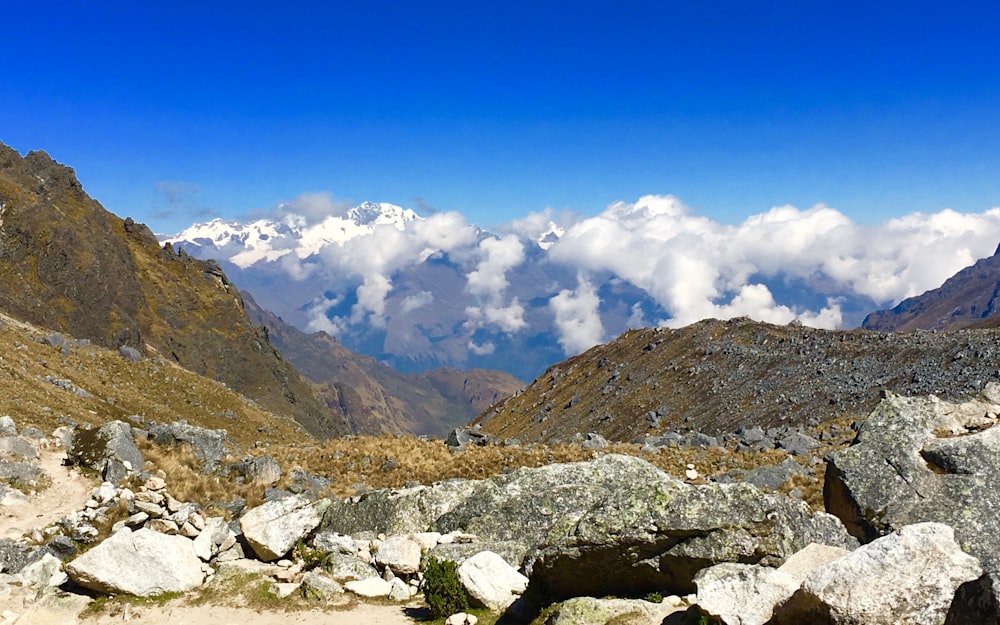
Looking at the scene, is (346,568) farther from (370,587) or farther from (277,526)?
(277,526)

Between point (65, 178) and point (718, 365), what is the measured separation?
121070 millimetres

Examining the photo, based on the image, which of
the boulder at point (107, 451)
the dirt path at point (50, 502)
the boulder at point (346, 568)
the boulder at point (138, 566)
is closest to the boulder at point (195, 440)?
the boulder at point (107, 451)

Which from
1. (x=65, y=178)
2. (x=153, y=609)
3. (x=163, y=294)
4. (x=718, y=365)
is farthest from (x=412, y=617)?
(x=65, y=178)

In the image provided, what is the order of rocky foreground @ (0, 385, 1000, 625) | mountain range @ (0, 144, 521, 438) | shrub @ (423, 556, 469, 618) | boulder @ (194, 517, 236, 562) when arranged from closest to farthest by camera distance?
rocky foreground @ (0, 385, 1000, 625) < shrub @ (423, 556, 469, 618) < boulder @ (194, 517, 236, 562) < mountain range @ (0, 144, 521, 438)

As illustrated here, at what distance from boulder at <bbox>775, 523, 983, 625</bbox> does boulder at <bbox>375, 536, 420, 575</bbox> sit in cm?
1115

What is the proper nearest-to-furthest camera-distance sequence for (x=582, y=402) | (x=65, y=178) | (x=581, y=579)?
(x=581, y=579)
(x=582, y=402)
(x=65, y=178)

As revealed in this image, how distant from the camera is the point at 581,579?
45.6 feet

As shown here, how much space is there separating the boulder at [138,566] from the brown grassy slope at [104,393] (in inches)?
685

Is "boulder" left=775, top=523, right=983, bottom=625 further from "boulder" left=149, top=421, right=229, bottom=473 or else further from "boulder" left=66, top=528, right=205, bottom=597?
"boulder" left=149, top=421, right=229, bottom=473

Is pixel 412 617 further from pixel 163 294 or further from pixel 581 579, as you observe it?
pixel 163 294

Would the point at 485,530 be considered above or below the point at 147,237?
below

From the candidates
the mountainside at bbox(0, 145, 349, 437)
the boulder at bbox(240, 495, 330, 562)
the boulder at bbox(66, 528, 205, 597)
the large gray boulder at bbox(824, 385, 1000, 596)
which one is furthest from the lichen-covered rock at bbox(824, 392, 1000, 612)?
the mountainside at bbox(0, 145, 349, 437)

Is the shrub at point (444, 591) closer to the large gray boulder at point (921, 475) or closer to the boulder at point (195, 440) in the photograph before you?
the large gray boulder at point (921, 475)

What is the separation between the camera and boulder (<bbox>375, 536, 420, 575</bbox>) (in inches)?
705
